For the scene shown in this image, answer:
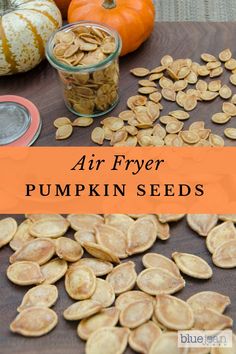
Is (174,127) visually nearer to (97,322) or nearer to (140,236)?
(140,236)

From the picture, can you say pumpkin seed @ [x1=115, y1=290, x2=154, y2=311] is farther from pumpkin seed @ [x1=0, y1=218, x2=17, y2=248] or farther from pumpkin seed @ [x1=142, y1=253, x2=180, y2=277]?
pumpkin seed @ [x1=0, y1=218, x2=17, y2=248]

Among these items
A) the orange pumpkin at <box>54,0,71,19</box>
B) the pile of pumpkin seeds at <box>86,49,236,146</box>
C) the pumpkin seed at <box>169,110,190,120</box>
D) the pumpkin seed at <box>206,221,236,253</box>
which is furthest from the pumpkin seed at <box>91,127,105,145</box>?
the orange pumpkin at <box>54,0,71,19</box>

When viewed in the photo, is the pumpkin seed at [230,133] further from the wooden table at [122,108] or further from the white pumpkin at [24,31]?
the white pumpkin at [24,31]

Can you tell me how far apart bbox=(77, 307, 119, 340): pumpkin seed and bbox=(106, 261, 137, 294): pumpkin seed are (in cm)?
3

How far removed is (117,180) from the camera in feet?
2.15

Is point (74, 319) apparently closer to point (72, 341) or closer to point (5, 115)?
point (72, 341)

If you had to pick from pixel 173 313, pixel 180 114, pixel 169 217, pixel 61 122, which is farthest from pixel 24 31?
pixel 173 313

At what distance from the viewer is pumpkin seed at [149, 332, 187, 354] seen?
0.49 metres

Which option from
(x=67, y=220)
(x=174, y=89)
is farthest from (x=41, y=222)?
(x=174, y=89)

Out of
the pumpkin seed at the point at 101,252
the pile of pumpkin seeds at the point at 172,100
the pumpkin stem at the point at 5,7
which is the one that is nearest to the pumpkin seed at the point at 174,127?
the pile of pumpkin seeds at the point at 172,100

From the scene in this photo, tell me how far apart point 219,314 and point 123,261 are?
123mm

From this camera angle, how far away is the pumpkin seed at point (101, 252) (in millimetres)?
565

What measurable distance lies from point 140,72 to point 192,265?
0.35 m

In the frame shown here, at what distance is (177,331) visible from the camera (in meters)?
0.51
